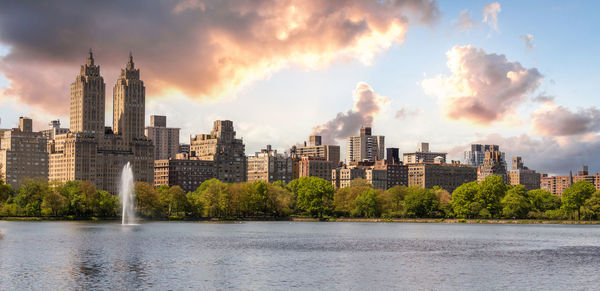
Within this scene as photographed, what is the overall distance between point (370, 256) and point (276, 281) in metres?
29.6

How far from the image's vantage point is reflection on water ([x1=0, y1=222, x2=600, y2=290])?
71.7 meters

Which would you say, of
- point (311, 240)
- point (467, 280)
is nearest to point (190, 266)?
point (467, 280)

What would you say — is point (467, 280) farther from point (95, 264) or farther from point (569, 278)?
point (95, 264)

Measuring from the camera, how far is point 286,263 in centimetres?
8938

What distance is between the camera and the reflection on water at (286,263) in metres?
71.7

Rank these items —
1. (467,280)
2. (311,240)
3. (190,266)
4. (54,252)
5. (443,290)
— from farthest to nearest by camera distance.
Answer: (311,240) → (54,252) → (190,266) → (467,280) → (443,290)

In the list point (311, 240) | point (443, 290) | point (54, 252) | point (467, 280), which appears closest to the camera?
point (443, 290)

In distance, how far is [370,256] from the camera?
10006 cm

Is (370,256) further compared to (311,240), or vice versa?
(311,240)

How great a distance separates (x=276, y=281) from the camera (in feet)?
239

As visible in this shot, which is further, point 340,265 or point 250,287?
point 340,265

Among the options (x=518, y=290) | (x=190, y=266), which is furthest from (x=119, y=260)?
(x=518, y=290)

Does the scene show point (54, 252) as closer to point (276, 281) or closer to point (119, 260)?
point (119, 260)

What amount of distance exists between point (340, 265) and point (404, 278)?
13.0m
